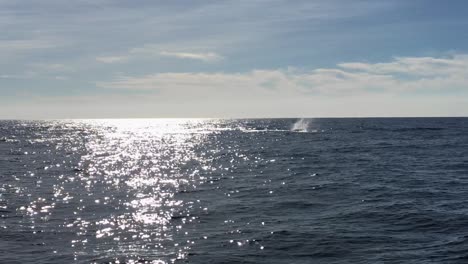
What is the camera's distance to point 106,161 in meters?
77.1

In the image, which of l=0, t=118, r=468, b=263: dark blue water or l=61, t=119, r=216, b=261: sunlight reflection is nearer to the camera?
l=0, t=118, r=468, b=263: dark blue water

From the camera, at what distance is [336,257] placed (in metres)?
22.9

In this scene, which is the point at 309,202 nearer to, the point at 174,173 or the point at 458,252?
the point at 458,252

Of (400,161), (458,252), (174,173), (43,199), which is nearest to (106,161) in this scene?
(174,173)

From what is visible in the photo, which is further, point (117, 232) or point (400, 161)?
point (400, 161)

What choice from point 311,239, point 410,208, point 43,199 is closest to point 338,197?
point 410,208

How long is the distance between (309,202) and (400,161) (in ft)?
109

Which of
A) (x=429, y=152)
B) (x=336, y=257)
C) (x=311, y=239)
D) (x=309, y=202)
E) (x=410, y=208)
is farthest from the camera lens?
(x=429, y=152)

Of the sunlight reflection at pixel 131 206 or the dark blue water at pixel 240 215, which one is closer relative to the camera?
the dark blue water at pixel 240 215

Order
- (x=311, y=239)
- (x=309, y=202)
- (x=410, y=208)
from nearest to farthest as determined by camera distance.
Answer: (x=311, y=239) < (x=410, y=208) < (x=309, y=202)

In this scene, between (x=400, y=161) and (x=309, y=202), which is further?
(x=400, y=161)

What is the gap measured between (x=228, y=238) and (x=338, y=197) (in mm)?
14754

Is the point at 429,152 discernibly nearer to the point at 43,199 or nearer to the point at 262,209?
the point at 262,209

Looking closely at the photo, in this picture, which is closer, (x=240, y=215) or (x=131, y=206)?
(x=240, y=215)
